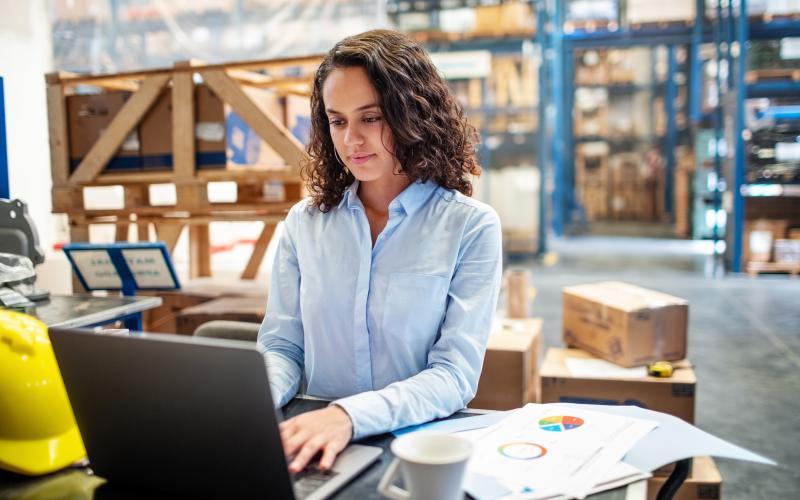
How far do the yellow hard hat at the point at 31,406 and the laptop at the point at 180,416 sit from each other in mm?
152

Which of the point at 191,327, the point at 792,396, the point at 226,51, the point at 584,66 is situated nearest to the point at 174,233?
the point at 191,327

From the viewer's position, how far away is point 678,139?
15.7 meters

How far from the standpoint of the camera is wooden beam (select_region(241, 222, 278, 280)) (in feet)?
14.3

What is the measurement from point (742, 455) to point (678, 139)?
52.5 feet

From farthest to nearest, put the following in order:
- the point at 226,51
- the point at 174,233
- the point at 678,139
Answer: the point at 678,139 → the point at 226,51 → the point at 174,233

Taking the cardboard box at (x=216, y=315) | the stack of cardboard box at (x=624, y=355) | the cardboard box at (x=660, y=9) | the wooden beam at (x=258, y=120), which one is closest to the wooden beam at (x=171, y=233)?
the cardboard box at (x=216, y=315)

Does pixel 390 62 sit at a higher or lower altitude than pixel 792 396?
higher

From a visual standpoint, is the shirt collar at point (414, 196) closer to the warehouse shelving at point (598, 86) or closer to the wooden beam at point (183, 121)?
the wooden beam at point (183, 121)

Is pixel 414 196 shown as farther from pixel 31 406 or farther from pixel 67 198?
pixel 67 198

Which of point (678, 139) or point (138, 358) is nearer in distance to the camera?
point (138, 358)

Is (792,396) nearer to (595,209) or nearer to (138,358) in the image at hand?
(138,358)

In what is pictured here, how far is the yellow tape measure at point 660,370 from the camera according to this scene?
2.98m

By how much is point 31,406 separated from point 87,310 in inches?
55.3

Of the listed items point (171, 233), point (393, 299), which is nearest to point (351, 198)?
point (393, 299)
